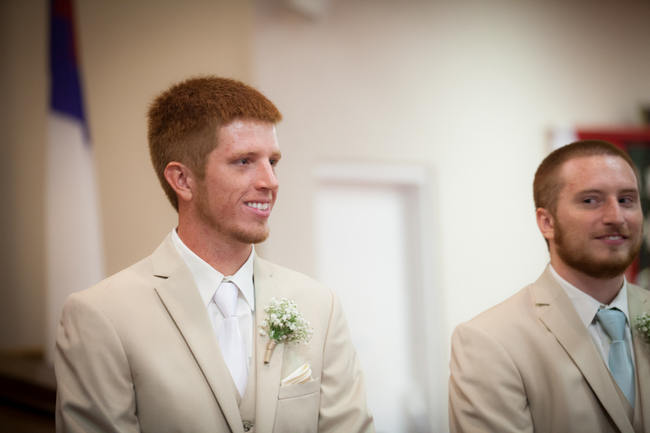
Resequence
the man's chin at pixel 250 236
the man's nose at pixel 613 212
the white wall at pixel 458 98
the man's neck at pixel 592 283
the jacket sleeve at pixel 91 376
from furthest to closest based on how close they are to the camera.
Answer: the white wall at pixel 458 98, the man's neck at pixel 592 283, the man's nose at pixel 613 212, the man's chin at pixel 250 236, the jacket sleeve at pixel 91 376

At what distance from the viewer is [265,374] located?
6.26 feet

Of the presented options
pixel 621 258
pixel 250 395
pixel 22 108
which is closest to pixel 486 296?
pixel 621 258

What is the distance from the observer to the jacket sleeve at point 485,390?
205 cm

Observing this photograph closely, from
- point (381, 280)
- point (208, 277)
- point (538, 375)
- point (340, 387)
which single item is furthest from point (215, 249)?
point (381, 280)

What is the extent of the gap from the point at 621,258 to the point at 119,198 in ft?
13.4

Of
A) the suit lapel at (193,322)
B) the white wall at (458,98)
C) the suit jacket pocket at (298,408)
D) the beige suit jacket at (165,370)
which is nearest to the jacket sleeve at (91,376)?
the beige suit jacket at (165,370)

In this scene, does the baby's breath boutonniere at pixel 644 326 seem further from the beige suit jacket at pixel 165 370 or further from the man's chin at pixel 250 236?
the man's chin at pixel 250 236

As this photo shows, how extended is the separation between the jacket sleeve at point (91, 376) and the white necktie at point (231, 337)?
0.30 metres

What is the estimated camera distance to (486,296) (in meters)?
4.57

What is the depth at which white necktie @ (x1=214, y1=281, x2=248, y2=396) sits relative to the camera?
1931mm

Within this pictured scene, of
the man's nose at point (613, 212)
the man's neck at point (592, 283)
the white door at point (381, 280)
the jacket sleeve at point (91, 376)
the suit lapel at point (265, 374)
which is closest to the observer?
the jacket sleeve at point (91, 376)

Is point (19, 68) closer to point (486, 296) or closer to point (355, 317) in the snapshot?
point (355, 317)

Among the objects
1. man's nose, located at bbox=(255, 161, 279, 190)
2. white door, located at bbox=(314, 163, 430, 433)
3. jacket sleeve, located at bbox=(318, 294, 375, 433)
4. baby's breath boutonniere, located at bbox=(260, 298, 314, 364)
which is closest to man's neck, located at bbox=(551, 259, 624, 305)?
jacket sleeve, located at bbox=(318, 294, 375, 433)

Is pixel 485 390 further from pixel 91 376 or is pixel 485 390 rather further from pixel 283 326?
pixel 91 376
